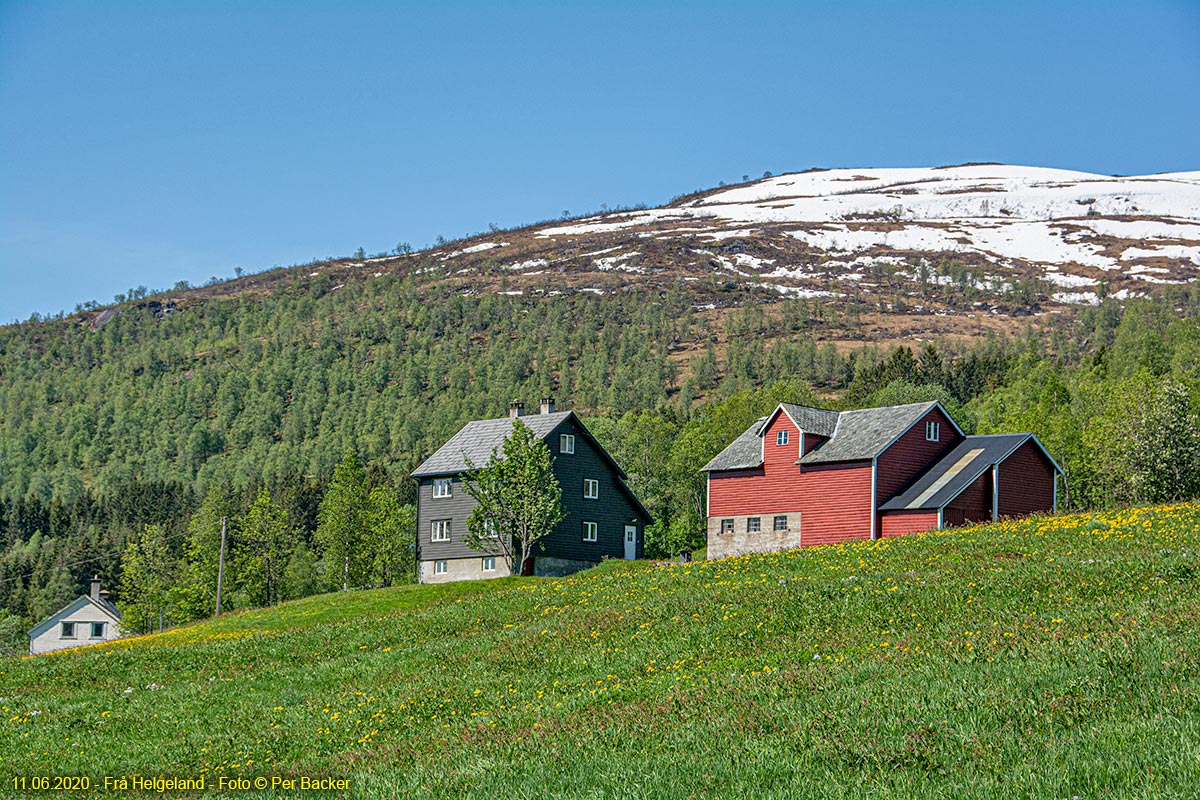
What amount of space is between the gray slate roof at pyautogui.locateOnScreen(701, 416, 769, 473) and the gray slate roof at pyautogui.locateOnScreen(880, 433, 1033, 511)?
804cm

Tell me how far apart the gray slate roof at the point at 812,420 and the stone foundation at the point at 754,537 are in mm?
4347

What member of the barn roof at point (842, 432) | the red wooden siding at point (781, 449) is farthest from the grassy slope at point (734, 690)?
the red wooden siding at point (781, 449)

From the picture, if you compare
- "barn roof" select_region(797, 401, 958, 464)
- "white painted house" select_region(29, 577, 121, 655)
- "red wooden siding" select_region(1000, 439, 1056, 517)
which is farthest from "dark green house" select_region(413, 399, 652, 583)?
"white painted house" select_region(29, 577, 121, 655)

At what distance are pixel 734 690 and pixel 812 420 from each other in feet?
143

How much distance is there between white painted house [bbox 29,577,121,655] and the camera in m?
105

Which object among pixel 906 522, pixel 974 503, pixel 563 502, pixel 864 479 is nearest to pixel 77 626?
pixel 563 502

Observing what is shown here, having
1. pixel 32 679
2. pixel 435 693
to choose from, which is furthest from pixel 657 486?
pixel 435 693

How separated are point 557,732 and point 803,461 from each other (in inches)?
1723

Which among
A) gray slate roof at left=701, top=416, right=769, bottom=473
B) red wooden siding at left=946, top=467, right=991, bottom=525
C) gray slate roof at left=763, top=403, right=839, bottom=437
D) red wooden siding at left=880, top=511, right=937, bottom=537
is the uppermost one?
gray slate roof at left=763, top=403, right=839, bottom=437

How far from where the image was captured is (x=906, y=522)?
5509 cm

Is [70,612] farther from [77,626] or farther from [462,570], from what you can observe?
[462,570]

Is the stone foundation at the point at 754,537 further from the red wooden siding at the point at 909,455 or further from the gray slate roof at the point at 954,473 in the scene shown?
the gray slate roof at the point at 954,473

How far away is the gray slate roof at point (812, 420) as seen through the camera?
5981 centimetres

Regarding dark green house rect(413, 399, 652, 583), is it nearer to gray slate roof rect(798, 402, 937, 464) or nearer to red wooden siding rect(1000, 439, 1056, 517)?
gray slate roof rect(798, 402, 937, 464)
